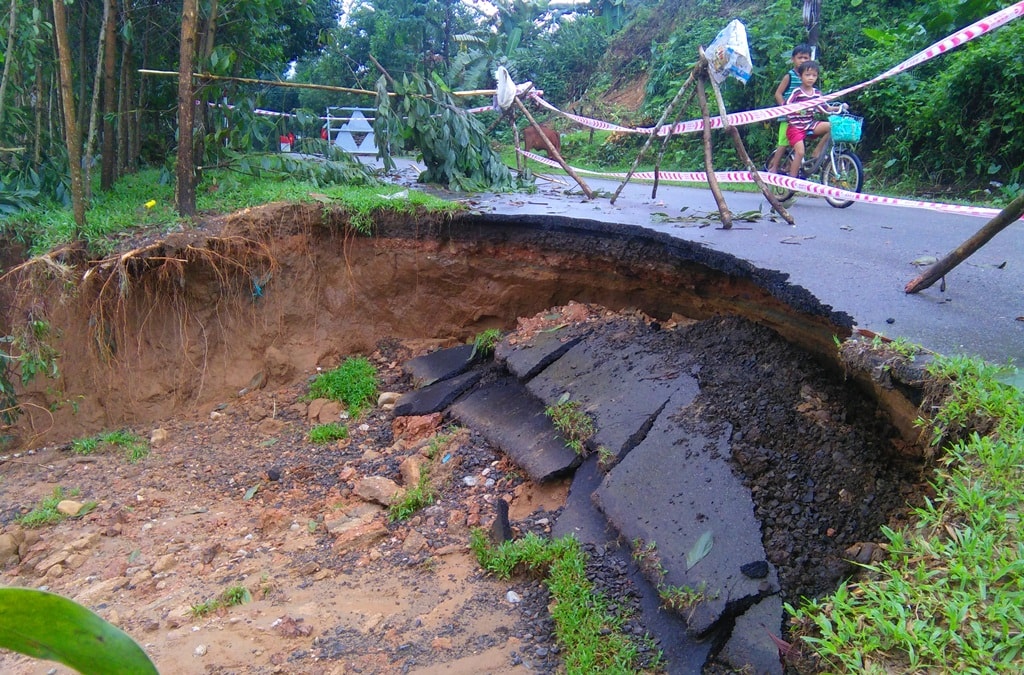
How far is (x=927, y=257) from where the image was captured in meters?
4.73

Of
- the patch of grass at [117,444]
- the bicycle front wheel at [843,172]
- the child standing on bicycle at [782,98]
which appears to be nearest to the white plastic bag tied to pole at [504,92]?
the child standing on bicycle at [782,98]

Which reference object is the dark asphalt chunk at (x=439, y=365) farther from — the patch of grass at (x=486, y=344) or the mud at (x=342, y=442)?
the mud at (x=342, y=442)

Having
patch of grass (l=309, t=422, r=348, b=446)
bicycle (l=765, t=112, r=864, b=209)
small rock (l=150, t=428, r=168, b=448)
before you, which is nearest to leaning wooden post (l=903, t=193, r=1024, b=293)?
bicycle (l=765, t=112, r=864, b=209)

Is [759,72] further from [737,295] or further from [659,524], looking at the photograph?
[659,524]

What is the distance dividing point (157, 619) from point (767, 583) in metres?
2.88

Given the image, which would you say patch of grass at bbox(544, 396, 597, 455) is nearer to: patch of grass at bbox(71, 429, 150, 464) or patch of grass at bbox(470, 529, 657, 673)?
patch of grass at bbox(470, 529, 657, 673)

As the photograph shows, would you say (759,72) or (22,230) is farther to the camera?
(759,72)

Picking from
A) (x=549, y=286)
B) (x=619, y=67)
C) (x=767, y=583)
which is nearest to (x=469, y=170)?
(x=549, y=286)

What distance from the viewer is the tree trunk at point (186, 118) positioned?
616 cm

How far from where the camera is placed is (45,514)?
15.2ft

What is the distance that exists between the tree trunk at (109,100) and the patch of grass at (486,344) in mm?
4455

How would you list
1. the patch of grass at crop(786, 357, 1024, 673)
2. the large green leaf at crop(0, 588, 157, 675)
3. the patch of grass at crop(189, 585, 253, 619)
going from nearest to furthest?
the large green leaf at crop(0, 588, 157, 675)
the patch of grass at crop(786, 357, 1024, 673)
the patch of grass at crop(189, 585, 253, 619)

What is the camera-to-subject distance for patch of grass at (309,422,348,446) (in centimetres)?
558

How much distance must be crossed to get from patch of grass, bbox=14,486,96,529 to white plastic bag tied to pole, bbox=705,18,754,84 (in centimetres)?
559
